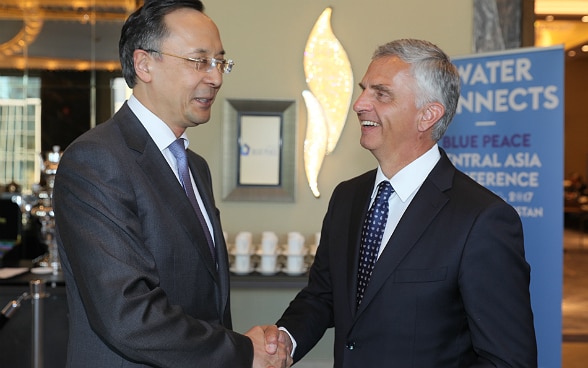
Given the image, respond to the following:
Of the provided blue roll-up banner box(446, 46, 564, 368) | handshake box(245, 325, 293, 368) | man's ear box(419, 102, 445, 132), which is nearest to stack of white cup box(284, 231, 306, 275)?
blue roll-up banner box(446, 46, 564, 368)

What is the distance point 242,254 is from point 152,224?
2556 mm

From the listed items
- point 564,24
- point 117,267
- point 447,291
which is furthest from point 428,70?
point 564,24

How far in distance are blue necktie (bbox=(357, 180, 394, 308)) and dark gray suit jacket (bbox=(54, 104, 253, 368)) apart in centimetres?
38

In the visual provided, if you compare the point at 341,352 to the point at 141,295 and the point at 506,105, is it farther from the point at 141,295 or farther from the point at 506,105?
the point at 506,105

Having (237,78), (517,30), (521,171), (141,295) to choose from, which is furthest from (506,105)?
(141,295)

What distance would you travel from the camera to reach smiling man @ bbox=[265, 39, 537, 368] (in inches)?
66.6

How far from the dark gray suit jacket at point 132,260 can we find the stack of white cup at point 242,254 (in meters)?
2.36

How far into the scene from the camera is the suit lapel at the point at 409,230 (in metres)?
1.79

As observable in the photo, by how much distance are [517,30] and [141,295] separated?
374cm

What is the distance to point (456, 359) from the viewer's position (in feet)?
5.81

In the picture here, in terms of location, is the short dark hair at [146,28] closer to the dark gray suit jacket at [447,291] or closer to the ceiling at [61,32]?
the dark gray suit jacket at [447,291]

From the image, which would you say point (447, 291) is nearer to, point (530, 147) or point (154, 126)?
point (154, 126)

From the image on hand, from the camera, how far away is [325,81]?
461 centimetres

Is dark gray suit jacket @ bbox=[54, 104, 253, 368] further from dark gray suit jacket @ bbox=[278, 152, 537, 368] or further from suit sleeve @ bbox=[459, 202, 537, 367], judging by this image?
suit sleeve @ bbox=[459, 202, 537, 367]
